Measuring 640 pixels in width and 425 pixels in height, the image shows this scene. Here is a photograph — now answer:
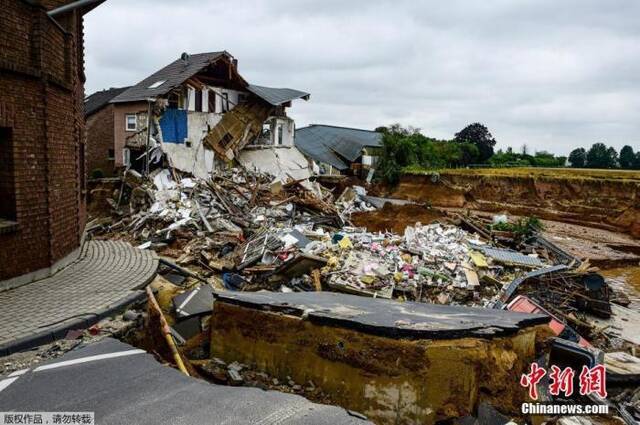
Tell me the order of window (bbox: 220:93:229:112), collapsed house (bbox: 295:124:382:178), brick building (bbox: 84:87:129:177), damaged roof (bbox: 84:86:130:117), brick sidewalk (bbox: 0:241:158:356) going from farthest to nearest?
collapsed house (bbox: 295:124:382:178) < damaged roof (bbox: 84:86:130:117) < brick building (bbox: 84:87:129:177) < window (bbox: 220:93:229:112) < brick sidewalk (bbox: 0:241:158:356)

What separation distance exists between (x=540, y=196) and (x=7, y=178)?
31373 millimetres

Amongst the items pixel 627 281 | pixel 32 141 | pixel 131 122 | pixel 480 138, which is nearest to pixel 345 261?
pixel 32 141

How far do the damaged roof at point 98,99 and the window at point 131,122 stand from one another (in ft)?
28.5

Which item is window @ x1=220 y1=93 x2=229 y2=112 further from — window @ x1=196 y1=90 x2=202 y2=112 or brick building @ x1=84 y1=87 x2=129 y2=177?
brick building @ x1=84 y1=87 x2=129 y2=177

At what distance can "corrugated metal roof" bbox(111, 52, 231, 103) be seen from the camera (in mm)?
23297

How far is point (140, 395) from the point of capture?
10.5 ft

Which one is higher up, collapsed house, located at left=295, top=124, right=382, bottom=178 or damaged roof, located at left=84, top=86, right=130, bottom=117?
damaged roof, located at left=84, top=86, right=130, bottom=117

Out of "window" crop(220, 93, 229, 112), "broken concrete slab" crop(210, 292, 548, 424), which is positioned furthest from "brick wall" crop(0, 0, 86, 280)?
"window" crop(220, 93, 229, 112)

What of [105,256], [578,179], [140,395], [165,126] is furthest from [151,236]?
[578,179]

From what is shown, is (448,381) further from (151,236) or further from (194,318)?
(151,236)

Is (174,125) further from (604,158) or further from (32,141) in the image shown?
(604,158)

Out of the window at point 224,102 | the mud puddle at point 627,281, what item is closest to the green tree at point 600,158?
the mud puddle at point 627,281

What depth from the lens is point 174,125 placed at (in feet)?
76.2

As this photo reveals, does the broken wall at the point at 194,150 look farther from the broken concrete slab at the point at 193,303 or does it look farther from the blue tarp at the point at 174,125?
the broken concrete slab at the point at 193,303
